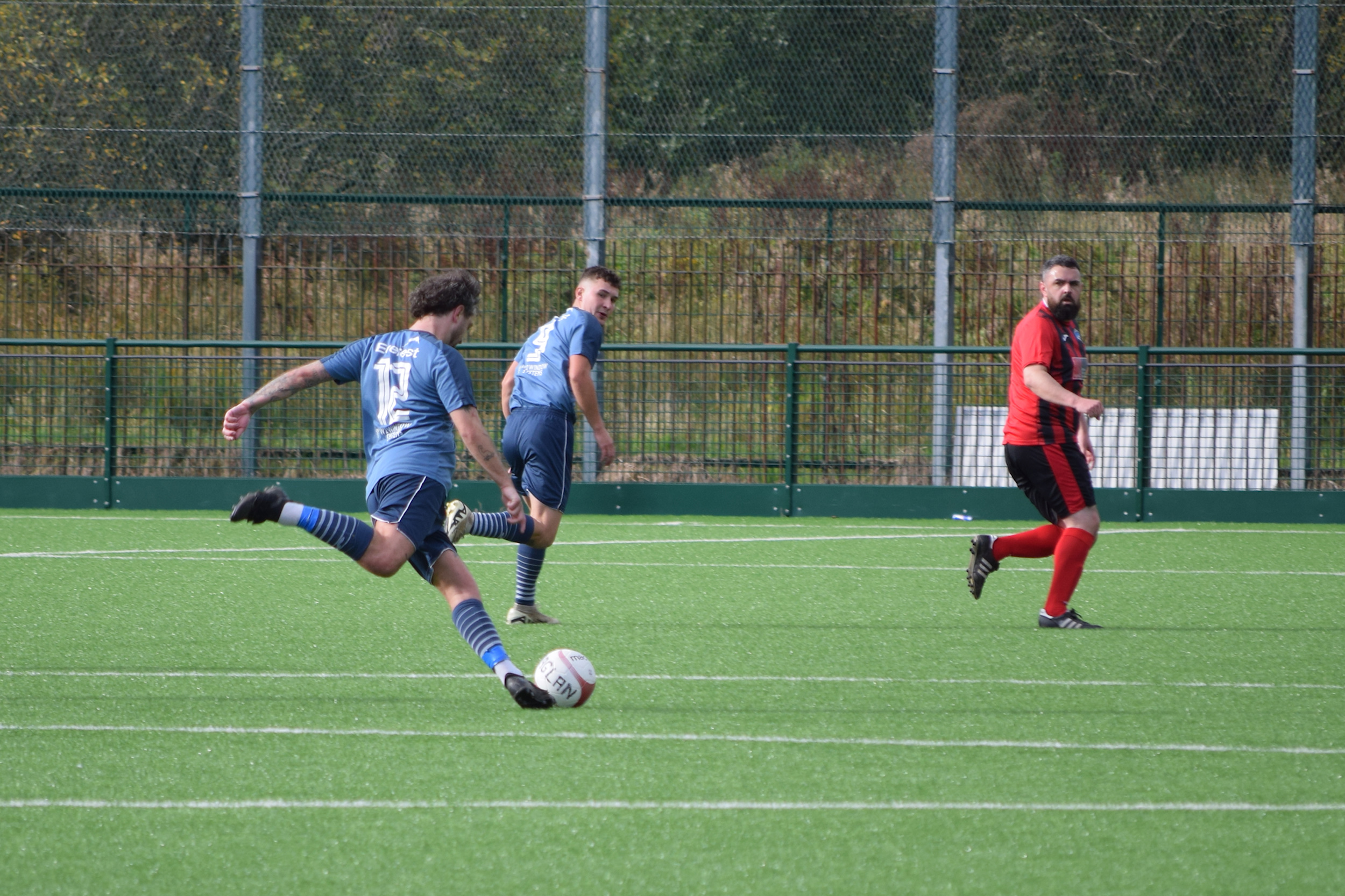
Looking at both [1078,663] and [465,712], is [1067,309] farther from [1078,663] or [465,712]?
[465,712]

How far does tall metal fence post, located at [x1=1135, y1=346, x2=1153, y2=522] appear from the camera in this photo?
12.8m

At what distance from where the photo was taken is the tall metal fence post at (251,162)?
1412cm

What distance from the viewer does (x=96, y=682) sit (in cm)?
595

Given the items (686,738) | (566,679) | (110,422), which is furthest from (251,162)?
(686,738)

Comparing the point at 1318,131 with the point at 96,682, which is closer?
the point at 96,682

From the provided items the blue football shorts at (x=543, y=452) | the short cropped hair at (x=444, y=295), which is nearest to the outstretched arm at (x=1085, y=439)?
the blue football shorts at (x=543, y=452)

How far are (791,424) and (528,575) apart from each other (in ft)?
19.0

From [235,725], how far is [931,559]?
235 inches

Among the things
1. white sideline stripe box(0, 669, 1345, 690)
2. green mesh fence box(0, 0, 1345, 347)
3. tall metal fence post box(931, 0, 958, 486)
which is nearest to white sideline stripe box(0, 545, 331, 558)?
white sideline stripe box(0, 669, 1345, 690)

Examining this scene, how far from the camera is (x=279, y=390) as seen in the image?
583cm

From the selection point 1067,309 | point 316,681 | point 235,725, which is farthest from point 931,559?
A: point 235,725

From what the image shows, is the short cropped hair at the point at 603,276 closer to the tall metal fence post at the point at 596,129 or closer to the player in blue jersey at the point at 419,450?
the player in blue jersey at the point at 419,450

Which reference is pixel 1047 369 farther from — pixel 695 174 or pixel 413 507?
pixel 695 174

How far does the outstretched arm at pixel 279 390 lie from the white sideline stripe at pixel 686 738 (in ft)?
3.95
